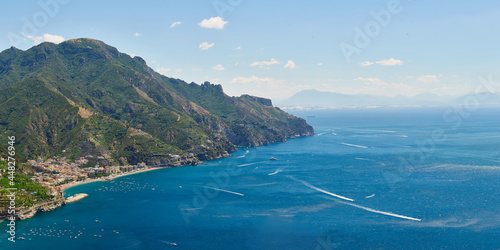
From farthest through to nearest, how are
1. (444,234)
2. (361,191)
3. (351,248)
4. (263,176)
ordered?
(263,176)
(361,191)
(444,234)
(351,248)

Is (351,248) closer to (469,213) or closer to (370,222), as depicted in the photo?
(370,222)

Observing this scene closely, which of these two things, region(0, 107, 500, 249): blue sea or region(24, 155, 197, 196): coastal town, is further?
region(24, 155, 197, 196): coastal town

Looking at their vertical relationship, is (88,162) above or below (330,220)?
above

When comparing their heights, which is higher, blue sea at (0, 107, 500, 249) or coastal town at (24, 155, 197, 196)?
coastal town at (24, 155, 197, 196)

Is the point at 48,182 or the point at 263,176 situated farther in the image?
the point at 263,176

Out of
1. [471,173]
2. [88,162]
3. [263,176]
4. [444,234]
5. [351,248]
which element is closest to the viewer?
[351,248]

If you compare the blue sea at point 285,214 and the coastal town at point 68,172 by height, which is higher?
the coastal town at point 68,172

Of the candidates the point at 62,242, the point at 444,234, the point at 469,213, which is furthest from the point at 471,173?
the point at 62,242

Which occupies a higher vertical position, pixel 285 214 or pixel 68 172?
pixel 68 172

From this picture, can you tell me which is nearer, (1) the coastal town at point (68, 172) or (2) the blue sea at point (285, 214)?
(2) the blue sea at point (285, 214)

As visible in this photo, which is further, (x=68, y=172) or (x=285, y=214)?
(x=68, y=172)
